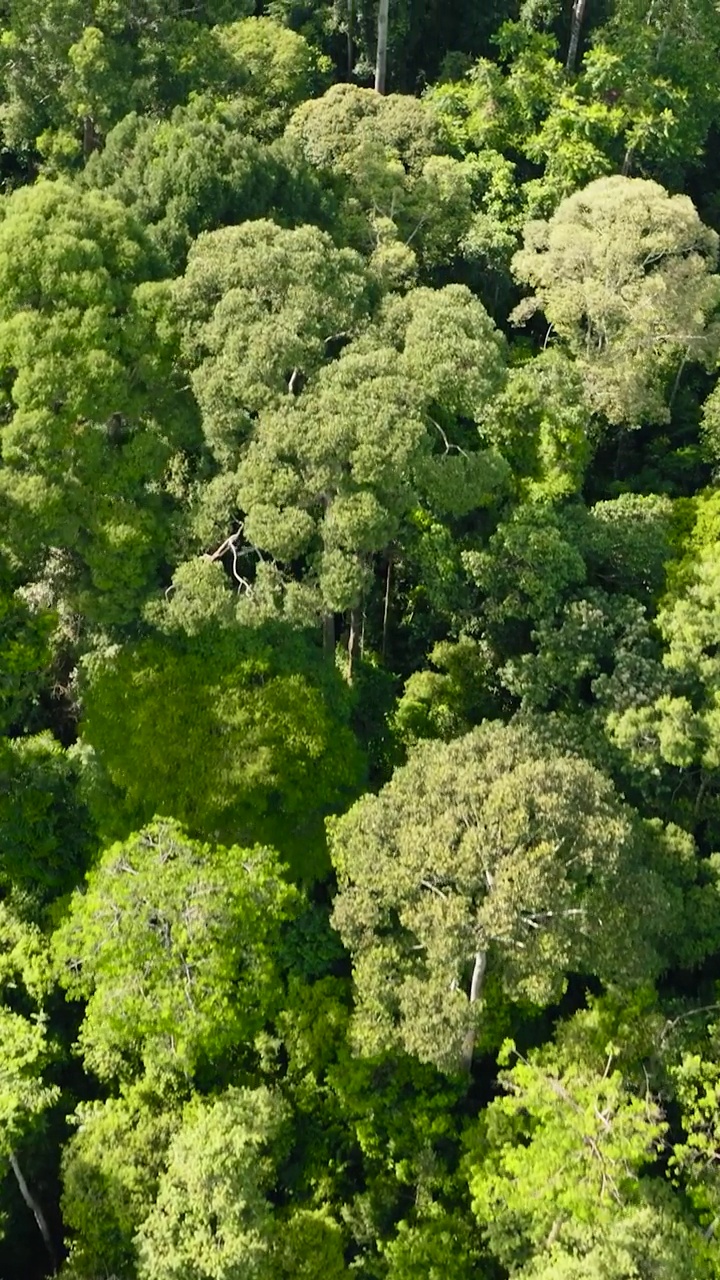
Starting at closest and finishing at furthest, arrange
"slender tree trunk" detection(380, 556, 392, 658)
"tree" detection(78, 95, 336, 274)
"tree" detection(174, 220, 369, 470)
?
"tree" detection(174, 220, 369, 470), "tree" detection(78, 95, 336, 274), "slender tree trunk" detection(380, 556, 392, 658)

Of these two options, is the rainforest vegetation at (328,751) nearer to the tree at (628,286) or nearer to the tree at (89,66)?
the tree at (628,286)

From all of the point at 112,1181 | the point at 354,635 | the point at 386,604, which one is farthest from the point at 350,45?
the point at 112,1181

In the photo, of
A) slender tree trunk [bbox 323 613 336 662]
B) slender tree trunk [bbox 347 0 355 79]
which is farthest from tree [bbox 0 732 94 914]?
slender tree trunk [bbox 347 0 355 79]

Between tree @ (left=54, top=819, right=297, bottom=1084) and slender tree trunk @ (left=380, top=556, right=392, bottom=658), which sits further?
slender tree trunk @ (left=380, top=556, right=392, bottom=658)

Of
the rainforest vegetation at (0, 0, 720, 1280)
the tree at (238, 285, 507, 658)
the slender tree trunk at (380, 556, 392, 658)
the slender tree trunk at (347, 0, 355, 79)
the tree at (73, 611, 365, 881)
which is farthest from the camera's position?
the slender tree trunk at (347, 0, 355, 79)

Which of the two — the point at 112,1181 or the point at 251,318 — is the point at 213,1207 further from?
the point at 251,318

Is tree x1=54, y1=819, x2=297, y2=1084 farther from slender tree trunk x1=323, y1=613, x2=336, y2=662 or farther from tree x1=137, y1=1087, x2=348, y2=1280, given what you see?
slender tree trunk x1=323, y1=613, x2=336, y2=662

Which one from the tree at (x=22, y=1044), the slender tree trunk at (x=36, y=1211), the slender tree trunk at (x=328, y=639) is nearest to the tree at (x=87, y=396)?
the slender tree trunk at (x=328, y=639)
